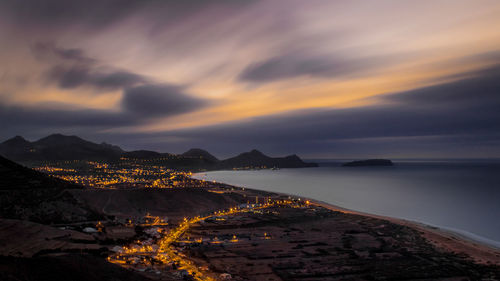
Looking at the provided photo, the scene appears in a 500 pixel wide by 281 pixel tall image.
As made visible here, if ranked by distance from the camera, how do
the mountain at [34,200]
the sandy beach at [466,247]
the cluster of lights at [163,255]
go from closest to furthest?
the cluster of lights at [163,255], the sandy beach at [466,247], the mountain at [34,200]

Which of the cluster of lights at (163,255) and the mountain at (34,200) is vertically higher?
the mountain at (34,200)

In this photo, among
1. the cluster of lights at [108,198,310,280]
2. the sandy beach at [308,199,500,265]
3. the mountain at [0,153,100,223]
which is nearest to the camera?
the cluster of lights at [108,198,310,280]

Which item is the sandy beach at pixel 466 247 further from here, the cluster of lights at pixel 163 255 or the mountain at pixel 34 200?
the mountain at pixel 34 200

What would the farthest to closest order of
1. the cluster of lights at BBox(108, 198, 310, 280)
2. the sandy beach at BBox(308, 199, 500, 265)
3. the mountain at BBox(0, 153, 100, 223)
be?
1. the mountain at BBox(0, 153, 100, 223)
2. the sandy beach at BBox(308, 199, 500, 265)
3. the cluster of lights at BBox(108, 198, 310, 280)

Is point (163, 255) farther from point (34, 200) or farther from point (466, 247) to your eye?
point (466, 247)

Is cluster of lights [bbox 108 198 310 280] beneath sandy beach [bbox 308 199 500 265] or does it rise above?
above

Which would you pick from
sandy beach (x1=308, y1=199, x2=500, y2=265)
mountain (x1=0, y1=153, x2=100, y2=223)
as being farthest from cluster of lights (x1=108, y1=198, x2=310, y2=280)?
sandy beach (x1=308, y1=199, x2=500, y2=265)

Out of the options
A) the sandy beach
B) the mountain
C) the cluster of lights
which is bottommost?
the sandy beach

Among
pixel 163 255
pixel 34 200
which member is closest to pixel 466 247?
pixel 163 255

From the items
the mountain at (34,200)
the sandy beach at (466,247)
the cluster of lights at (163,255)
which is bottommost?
the sandy beach at (466,247)

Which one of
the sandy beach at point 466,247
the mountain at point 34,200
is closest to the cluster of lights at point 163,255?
the mountain at point 34,200

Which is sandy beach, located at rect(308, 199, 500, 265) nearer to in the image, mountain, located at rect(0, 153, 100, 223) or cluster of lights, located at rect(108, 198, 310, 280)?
cluster of lights, located at rect(108, 198, 310, 280)

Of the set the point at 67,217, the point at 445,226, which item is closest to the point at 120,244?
the point at 67,217
